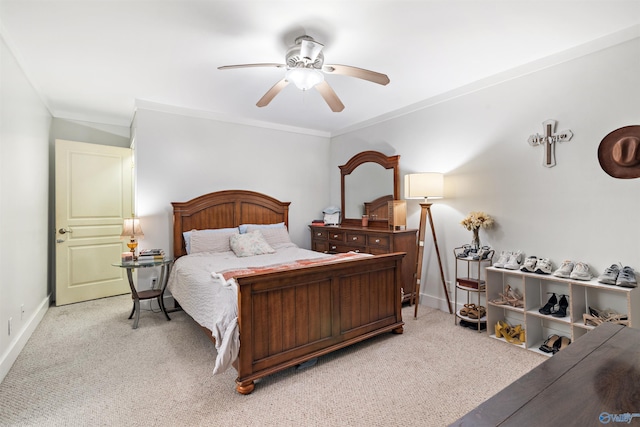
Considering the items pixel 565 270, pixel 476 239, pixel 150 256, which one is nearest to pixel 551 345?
pixel 565 270

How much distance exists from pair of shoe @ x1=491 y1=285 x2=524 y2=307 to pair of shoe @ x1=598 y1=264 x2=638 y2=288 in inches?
27.5

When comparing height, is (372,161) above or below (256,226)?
above

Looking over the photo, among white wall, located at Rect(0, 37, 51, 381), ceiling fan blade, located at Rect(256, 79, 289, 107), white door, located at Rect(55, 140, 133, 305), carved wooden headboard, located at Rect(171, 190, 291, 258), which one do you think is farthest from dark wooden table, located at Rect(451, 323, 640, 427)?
white door, located at Rect(55, 140, 133, 305)

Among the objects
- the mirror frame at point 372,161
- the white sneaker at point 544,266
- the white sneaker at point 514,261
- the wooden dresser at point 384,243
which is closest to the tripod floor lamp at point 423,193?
the wooden dresser at point 384,243

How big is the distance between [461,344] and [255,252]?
2.48 m

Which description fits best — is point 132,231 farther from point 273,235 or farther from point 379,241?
point 379,241

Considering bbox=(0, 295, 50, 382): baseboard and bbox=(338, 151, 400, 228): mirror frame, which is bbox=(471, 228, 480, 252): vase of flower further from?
bbox=(0, 295, 50, 382): baseboard

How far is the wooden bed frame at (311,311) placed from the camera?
2.21 metres

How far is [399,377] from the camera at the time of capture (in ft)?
7.69

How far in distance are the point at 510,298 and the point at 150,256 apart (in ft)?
13.0

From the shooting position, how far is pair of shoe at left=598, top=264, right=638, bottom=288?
229 centimetres

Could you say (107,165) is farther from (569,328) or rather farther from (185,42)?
(569,328)

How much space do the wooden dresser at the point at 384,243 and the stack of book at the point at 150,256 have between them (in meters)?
2.38

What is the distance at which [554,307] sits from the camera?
272cm
